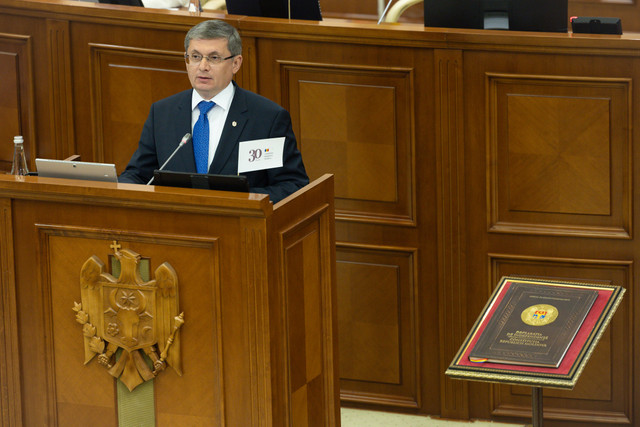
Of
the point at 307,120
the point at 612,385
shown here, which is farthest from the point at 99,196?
the point at 612,385

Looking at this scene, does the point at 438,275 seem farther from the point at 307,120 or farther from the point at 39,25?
the point at 39,25

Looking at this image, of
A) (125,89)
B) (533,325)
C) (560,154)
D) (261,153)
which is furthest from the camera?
(125,89)

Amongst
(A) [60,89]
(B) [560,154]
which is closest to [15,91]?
(A) [60,89]

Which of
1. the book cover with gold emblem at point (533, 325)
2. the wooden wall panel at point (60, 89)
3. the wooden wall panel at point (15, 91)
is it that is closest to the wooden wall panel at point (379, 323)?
the book cover with gold emblem at point (533, 325)

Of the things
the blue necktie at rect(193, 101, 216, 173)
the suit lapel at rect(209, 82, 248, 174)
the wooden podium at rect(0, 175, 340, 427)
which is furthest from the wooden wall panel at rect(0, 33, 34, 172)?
the wooden podium at rect(0, 175, 340, 427)

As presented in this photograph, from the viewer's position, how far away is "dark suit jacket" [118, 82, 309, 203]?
3.87m

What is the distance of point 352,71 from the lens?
457cm

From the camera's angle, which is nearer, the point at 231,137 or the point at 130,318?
the point at 130,318

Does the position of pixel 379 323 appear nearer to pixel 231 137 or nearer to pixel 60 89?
pixel 231 137

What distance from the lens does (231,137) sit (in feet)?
12.8

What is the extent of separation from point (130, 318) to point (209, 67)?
97 cm

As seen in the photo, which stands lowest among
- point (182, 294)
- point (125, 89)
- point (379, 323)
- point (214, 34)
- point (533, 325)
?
point (379, 323)

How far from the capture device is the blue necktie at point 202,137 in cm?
395

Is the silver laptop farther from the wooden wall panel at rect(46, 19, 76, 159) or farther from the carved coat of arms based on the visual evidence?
the wooden wall panel at rect(46, 19, 76, 159)
